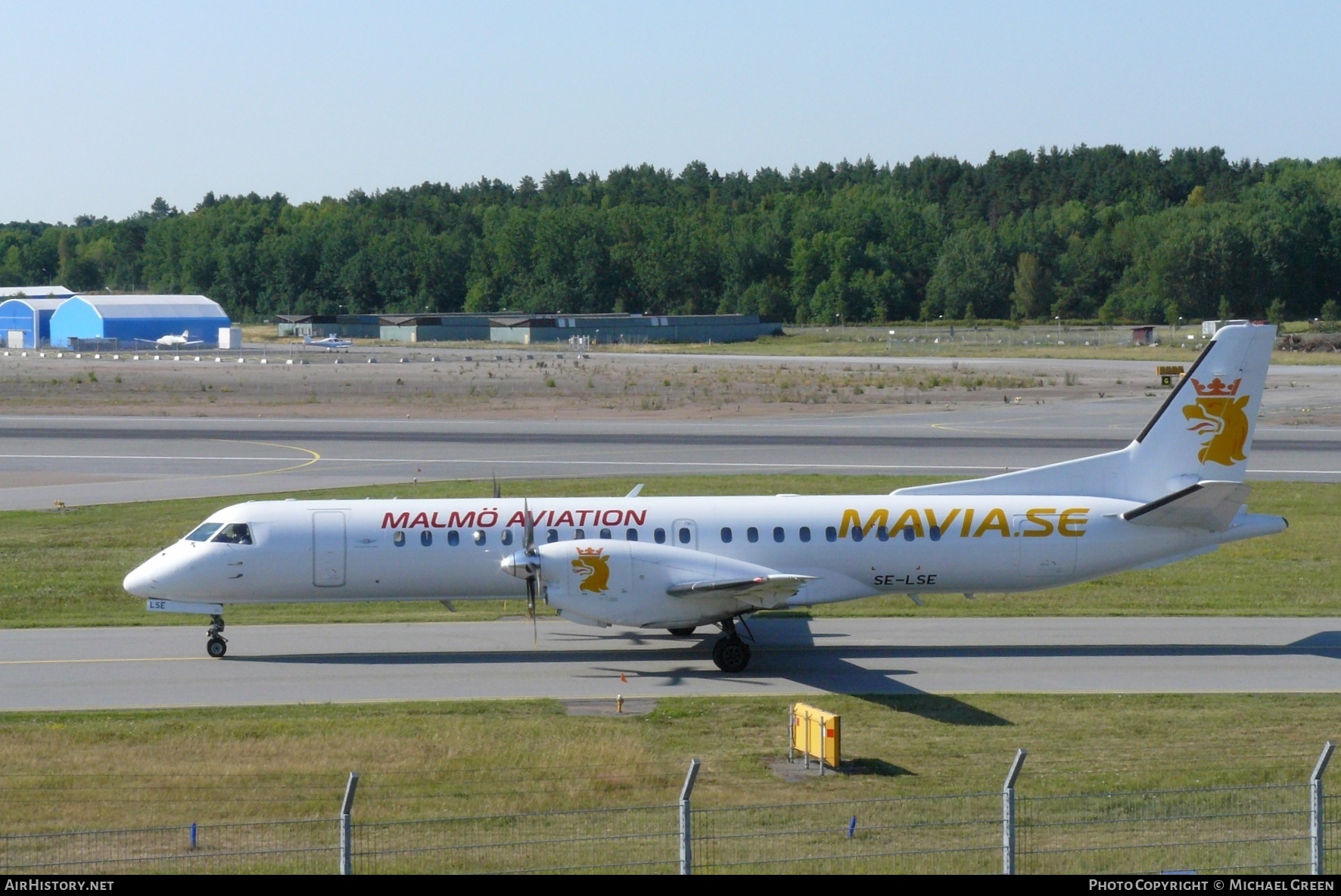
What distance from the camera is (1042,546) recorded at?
24906 millimetres

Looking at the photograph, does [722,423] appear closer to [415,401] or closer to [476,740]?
[415,401]

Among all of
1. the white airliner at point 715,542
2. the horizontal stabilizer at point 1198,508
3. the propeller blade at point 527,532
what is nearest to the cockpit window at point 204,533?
the white airliner at point 715,542

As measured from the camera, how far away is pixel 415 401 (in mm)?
77062

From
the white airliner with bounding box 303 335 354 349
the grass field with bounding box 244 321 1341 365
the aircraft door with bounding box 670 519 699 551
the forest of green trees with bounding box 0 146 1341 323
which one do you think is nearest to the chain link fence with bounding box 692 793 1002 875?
the aircraft door with bounding box 670 519 699 551

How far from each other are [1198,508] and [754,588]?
846cm

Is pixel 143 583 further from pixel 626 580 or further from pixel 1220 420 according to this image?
pixel 1220 420

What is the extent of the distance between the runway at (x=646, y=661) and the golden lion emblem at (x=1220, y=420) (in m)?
3.55

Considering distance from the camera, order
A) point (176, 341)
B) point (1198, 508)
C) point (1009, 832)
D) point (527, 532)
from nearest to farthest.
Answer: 1. point (1009, 832)
2. point (527, 532)
3. point (1198, 508)
4. point (176, 341)

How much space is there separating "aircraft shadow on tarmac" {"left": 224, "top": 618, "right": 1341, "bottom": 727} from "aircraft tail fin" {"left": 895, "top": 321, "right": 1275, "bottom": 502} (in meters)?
3.17

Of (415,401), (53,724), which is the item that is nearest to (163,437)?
(415,401)

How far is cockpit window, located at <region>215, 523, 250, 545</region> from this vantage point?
24766mm

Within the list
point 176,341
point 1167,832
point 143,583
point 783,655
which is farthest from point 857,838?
point 176,341

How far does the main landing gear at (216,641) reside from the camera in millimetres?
24672

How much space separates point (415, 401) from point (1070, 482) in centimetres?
5586
